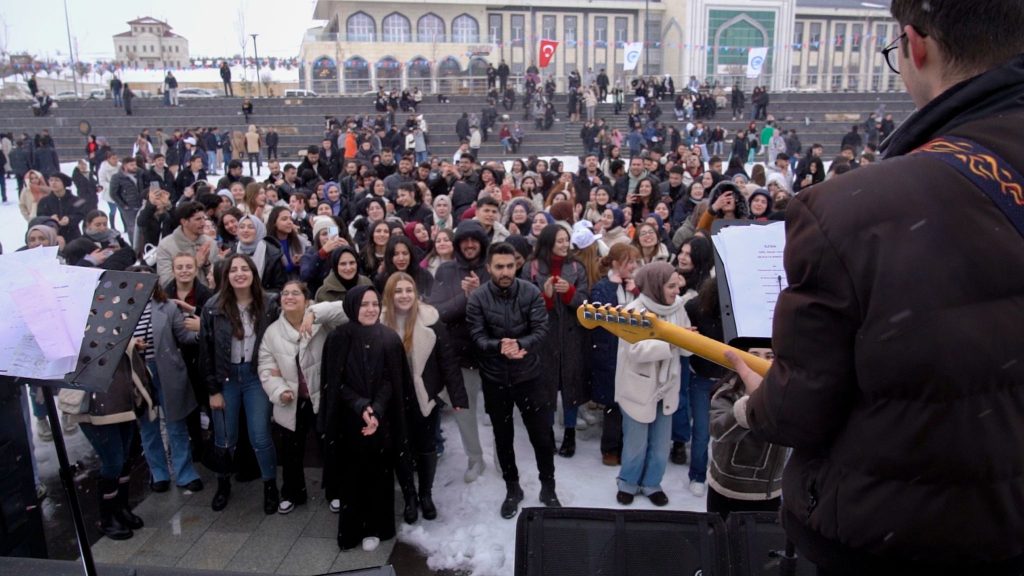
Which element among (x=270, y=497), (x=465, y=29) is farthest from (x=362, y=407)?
(x=465, y=29)

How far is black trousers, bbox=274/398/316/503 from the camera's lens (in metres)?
4.97

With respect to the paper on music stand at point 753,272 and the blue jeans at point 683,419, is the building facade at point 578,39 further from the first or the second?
the paper on music stand at point 753,272

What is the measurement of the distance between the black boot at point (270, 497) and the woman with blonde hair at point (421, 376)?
37.3 inches

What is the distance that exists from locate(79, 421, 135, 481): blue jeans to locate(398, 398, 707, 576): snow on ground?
195 cm

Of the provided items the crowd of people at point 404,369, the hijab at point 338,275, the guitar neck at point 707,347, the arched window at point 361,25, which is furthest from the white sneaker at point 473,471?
the arched window at point 361,25

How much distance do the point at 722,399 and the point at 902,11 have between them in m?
2.20

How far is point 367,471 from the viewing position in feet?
14.8

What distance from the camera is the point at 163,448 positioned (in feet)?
17.1

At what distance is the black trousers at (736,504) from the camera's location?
3.58 m

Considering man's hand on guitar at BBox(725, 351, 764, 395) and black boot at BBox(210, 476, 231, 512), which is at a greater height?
man's hand on guitar at BBox(725, 351, 764, 395)

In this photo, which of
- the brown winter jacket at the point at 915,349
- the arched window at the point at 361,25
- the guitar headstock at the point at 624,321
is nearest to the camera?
the brown winter jacket at the point at 915,349

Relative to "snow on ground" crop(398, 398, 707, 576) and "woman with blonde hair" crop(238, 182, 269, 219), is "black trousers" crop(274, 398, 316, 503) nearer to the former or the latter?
"snow on ground" crop(398, 398, 707, 576)

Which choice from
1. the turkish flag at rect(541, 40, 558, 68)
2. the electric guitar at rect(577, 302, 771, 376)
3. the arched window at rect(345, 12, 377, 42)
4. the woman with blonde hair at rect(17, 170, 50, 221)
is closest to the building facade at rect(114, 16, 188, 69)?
the arched window at rect(345, 12, 377, 42)

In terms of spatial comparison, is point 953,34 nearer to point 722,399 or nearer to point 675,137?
point 722,399
